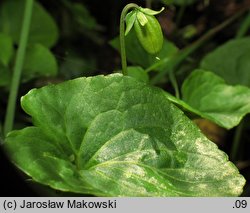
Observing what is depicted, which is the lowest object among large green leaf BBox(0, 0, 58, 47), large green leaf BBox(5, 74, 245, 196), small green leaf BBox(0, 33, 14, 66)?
large green leaf BBox(5, 74, 245, 196)

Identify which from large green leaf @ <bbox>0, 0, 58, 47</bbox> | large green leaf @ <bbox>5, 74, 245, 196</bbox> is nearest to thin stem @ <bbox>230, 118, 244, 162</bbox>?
large green leaf @ <bbox>5, 74, 245, 196</bbox>

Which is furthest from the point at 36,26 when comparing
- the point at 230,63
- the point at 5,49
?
the point at 230,63

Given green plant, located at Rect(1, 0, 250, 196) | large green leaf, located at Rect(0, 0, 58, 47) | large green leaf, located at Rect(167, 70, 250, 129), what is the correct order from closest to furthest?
green plant, located at Rect(1, 0, 250, 196) < large green leaf, located at Rect(167, 70, 250, 129) < large green leaf, located at Rect(0, 0, 58, 47)

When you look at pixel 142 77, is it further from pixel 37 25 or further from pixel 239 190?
pixel 37 25

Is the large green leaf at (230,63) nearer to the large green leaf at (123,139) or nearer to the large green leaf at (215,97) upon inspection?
the large green leaf at (215,97)

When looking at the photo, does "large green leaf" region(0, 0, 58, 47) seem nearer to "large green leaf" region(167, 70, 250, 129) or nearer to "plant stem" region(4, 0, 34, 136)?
"plant stem" region(4, 0, 34, 136)
